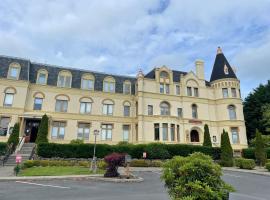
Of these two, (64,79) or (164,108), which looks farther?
(164,108)

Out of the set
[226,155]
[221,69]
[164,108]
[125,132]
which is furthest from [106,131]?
[221,69]

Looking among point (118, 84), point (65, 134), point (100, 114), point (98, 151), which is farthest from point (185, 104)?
point (65, 134)

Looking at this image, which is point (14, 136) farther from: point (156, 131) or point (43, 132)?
point (156, 131)

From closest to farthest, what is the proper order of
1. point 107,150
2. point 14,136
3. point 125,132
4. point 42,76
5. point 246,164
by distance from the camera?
1. point 246,164
2. point 14,136
3. point 107,150
4. point 42,76
5. point 125,132

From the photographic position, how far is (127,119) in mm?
36406

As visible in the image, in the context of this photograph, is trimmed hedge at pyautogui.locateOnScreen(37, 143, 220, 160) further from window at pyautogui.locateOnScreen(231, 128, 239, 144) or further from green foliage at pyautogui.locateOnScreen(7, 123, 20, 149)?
window at pyautogui.locateOnScreen(231, 128, 239, 144)

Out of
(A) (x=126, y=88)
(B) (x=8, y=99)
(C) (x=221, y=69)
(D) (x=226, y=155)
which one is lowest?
(D) (x=226, y=155)

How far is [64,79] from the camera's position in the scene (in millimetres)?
35562

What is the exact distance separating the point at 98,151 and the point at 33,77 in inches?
608

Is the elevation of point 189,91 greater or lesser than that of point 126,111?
greater

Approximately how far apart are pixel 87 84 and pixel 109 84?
11.6 feet

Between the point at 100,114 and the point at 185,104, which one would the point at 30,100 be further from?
the point at 185,104

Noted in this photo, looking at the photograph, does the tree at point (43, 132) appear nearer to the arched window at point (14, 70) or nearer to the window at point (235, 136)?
the arched window at point (14, 70)

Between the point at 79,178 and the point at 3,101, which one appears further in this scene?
the point at 3,101
